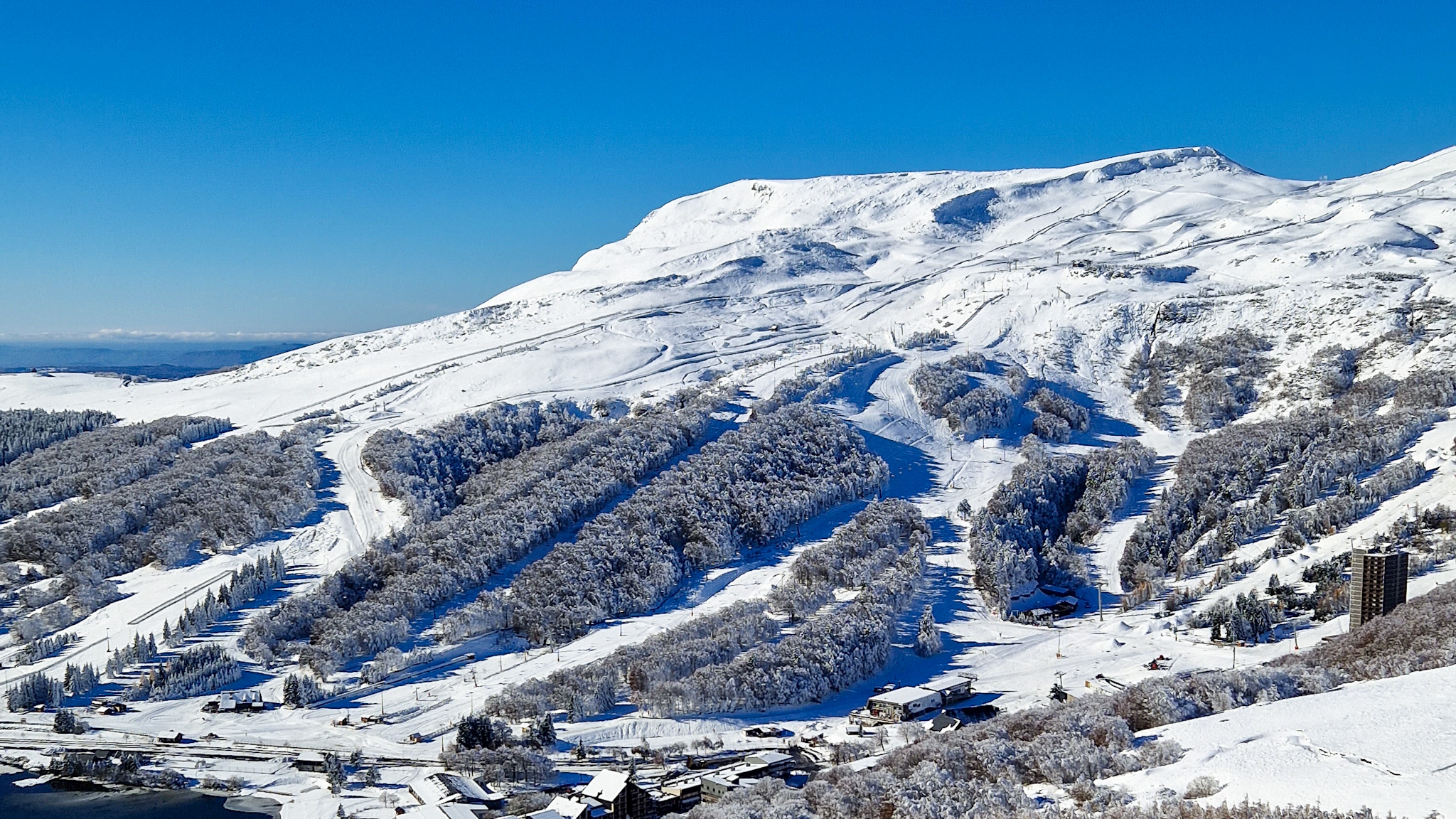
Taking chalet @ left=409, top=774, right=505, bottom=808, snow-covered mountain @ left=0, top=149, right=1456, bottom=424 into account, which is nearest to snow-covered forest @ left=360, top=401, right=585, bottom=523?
snow-covered mountain @ left=0, top=149, right=1456, bottom=424

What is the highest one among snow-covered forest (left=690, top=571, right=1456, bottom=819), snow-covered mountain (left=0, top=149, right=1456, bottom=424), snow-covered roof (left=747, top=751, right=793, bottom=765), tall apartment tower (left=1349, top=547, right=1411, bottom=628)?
snow-covered mountain (left=0, top=149, right=1456, bottom=424)

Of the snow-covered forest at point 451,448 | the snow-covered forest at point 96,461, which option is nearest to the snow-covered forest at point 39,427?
the snow-covered forest at point 96,461

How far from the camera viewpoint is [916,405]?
11469 cm

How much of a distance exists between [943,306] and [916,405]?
40.5 metres

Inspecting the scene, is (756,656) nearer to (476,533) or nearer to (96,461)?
(476,533)

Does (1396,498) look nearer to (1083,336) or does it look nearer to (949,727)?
(949,727)

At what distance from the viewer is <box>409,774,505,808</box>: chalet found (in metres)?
48.2

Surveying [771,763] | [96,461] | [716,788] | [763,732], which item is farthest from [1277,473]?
[96,461]

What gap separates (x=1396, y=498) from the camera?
81.1 meters

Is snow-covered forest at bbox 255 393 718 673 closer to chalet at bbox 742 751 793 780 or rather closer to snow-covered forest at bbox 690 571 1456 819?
chalet at bbox 742 751 793 780

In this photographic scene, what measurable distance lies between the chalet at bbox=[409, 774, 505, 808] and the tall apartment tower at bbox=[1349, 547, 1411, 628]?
45.7 m

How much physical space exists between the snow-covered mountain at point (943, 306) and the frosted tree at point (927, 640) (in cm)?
5411

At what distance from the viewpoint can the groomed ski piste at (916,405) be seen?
5191 cm

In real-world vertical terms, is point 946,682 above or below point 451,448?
below
